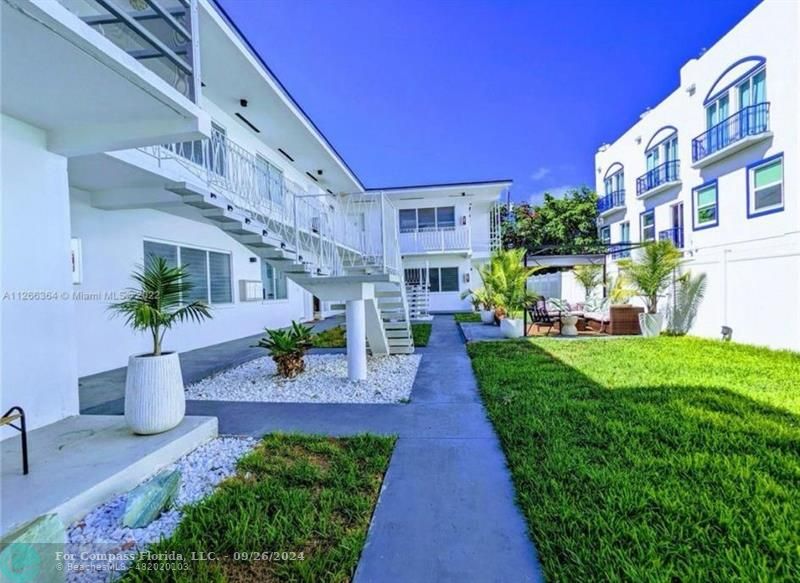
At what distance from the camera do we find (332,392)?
605 cm

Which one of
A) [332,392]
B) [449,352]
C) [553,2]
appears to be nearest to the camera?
[332,392]

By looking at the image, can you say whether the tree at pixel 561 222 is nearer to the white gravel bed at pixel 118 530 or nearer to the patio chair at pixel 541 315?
the patio chair at pixel 541 315

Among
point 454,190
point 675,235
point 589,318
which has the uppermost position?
point 454,190

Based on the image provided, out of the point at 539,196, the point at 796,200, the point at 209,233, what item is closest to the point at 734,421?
the point at 796,200

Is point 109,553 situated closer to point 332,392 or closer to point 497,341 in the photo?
point 332,392

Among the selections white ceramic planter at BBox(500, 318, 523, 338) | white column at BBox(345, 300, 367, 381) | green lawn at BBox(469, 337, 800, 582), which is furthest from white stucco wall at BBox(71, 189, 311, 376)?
white ceramic planter at BBox(500, 318, 523, 338)

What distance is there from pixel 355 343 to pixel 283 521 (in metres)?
4.03

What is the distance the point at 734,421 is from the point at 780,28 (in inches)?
393

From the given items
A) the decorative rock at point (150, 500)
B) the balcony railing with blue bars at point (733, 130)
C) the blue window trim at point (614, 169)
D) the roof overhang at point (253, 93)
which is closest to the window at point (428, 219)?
the roof overhang at point (253, 93)

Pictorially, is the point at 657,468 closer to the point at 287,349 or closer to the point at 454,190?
the point at 287,349

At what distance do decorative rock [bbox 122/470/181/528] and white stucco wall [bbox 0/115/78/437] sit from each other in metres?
2.14

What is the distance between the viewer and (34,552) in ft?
6.23

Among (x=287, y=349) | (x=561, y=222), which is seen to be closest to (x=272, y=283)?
(x=287, y=349)

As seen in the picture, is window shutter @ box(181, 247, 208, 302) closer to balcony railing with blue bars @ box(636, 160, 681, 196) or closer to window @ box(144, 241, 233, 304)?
window @ box(144, 241, 233, 304)
